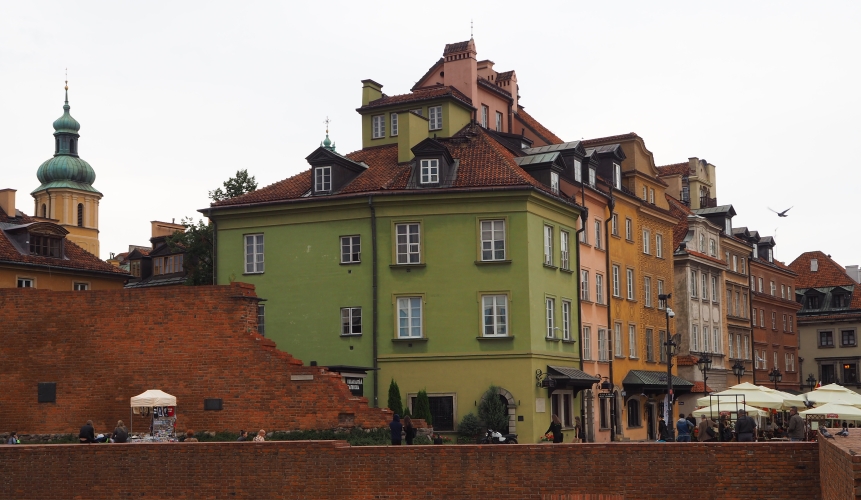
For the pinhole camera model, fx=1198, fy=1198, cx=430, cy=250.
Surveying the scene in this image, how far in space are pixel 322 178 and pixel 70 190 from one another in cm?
8559

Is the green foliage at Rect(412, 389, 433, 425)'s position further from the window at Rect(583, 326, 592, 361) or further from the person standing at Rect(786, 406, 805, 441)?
the person standing at Rect(786, 406, 805, 441)

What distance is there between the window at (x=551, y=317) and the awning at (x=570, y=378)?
1.32m

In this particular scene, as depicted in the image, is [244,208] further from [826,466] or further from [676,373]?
[826,466]

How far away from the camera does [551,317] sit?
45031 millimetres

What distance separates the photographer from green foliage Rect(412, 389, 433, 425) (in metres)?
39.9

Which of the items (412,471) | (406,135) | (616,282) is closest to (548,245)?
(406,135)

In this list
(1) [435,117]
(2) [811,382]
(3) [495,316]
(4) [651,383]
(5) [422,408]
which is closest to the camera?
(5) [422,408]

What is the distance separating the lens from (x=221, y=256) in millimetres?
46312

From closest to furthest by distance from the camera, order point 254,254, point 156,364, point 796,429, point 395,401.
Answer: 1. point 796,429
2. point 156,364
3. point 395,401
4. point 254,254

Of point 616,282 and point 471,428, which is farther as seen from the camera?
point 616,282

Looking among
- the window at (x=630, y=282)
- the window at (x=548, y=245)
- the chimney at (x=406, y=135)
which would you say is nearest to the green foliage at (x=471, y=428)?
the window at (x=548, y=245)

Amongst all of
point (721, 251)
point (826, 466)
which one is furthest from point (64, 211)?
point (826, 466)

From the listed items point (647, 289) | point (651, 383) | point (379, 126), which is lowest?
point (651, 383)

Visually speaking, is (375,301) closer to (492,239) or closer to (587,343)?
(492,239)
